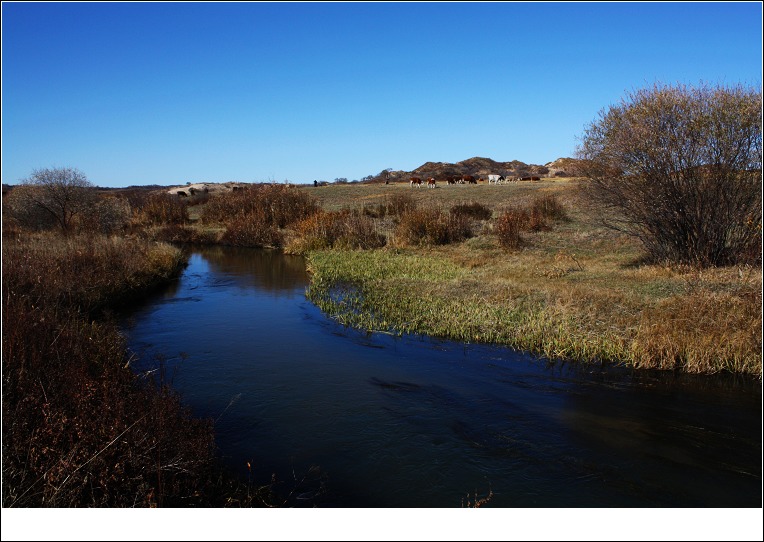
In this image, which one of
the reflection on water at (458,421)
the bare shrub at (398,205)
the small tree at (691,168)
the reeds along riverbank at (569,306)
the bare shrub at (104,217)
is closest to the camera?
the reflection on water at (458,421)

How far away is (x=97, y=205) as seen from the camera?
84.3ft

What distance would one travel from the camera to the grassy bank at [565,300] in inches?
372

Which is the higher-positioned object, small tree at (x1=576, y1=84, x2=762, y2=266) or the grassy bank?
small tree at (x1=576, y1=84, x2=762, y2=266)

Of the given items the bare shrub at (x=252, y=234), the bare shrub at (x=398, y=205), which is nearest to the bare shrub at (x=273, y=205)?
the bare shrub at (x=252, y=234)

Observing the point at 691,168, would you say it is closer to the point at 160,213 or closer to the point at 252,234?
the point at 252,234

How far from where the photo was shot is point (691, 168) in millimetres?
13891

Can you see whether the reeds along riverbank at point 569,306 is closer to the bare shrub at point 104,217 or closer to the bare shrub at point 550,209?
the bare shrub at point 550,209

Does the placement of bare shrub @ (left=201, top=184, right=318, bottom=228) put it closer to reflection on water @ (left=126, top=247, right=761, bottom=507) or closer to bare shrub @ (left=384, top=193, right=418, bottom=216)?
bare shrub @ (left=384, top=193, right=418, bottom=216)

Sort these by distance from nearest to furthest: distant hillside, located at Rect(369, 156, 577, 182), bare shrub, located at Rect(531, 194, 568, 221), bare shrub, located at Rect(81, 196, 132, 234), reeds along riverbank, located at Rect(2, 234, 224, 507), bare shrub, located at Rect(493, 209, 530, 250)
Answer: reeds along riverbank, located at Rect(2, 234, 224, 507)
bare shrub, located at Rect(493, 209, 530, 250)
bare shrub, located at Rect(81, 196, 132, 234)
bare shrub, located at Rect(531, 194, 568, 221)
distant hillside, located at Rect(369, 156, 577, 182)

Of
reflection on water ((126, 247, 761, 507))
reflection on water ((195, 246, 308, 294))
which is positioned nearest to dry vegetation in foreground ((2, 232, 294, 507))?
reflection on water ((126, 247, 761, 507))

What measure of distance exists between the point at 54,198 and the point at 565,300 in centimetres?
2141

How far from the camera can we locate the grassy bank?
372 inches

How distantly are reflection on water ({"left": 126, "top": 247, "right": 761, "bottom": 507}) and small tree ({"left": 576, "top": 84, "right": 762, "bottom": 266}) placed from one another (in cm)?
659

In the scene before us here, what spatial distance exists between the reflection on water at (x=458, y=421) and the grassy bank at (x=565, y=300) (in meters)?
0.51
